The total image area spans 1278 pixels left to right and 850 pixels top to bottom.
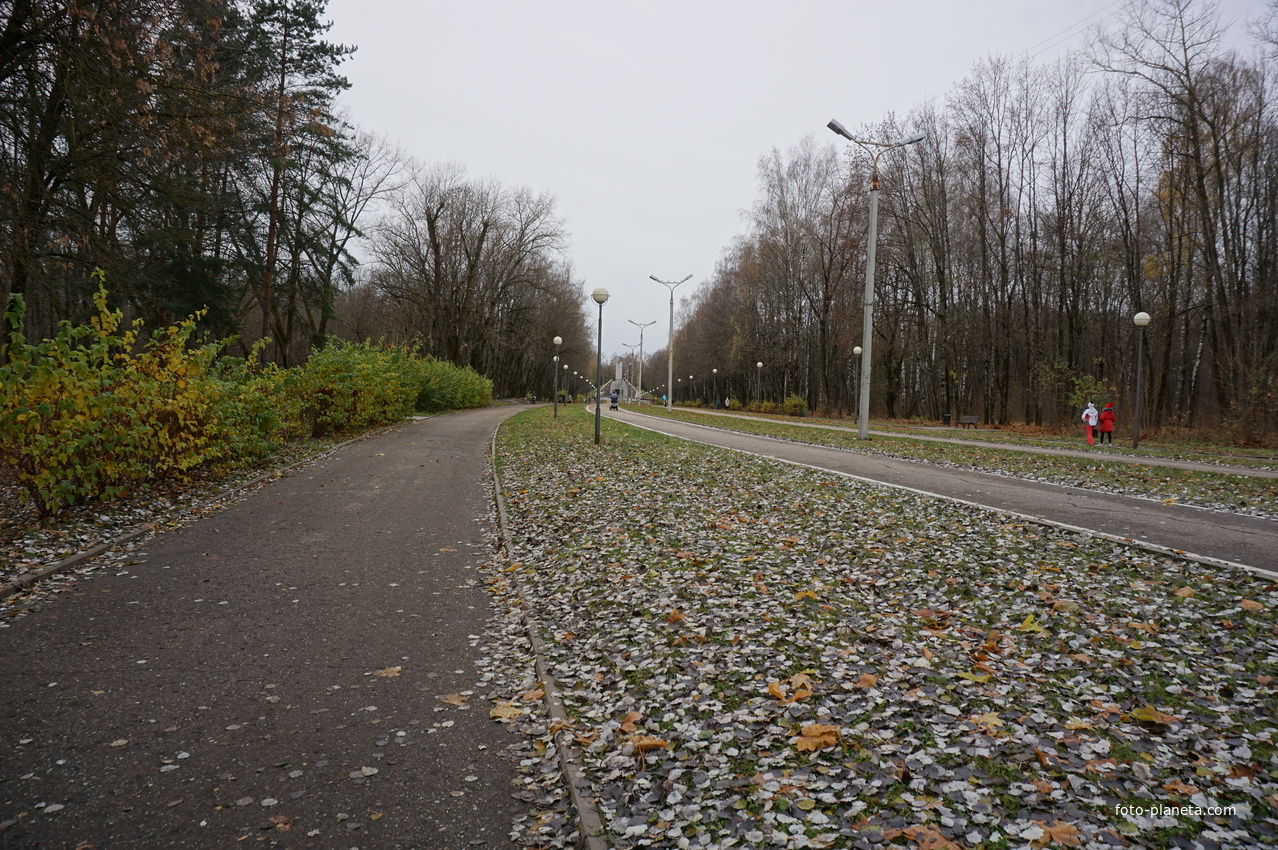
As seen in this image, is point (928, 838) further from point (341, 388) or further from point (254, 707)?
point (341, 388)

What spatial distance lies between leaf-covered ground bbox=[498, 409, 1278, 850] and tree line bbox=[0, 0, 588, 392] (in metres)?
8.98

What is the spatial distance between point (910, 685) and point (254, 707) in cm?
421

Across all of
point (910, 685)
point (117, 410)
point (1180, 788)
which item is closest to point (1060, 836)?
point (1180, 788)

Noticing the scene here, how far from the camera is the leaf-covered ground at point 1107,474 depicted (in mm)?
10281

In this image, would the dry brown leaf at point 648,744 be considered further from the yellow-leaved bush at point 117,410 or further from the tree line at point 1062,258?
the tree line at point 1062,258

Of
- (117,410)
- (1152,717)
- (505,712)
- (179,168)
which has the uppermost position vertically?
(179,168)

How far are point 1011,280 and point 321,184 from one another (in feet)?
115

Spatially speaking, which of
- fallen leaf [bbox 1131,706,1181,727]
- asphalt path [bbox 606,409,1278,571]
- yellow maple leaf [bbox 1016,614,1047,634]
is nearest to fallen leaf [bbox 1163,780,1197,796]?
fallen leaf [bbox 1131,706,1181,727]

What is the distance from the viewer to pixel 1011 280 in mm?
34500

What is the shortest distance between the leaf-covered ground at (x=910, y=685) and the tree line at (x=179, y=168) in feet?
29.5

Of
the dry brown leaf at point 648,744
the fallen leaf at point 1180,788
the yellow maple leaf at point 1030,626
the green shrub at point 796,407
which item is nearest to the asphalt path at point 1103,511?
the yellow maple leaf at point 1030,626

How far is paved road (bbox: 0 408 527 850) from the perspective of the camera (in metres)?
3.00

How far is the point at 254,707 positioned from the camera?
4.05 m

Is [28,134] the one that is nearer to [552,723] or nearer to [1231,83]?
[552,723]
